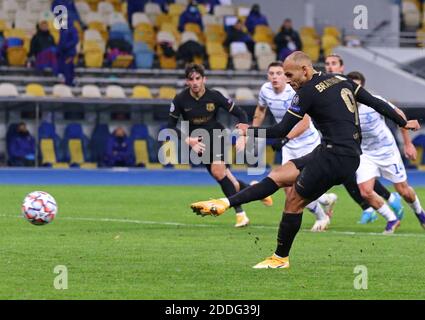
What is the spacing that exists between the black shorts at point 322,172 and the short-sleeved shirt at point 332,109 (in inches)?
2.6

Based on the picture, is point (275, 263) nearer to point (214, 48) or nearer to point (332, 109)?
point (332, 109)

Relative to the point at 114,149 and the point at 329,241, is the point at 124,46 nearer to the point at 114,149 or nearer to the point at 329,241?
the point at 114,149

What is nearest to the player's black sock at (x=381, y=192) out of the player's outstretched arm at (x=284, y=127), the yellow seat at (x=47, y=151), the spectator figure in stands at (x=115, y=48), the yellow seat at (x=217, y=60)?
the player's outstretched arm at (x=284, y=127)

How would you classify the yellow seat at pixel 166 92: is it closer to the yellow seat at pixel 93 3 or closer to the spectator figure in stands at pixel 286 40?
the spectator figure in stands at pixel 286 40

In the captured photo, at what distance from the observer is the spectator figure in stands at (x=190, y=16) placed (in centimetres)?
3334

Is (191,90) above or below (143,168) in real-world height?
above

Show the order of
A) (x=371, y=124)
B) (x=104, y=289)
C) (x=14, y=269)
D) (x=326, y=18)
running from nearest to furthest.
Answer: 1. (x=104, y=289)
2. (x=14, y=269)
3. (x=371, y=124)
4. (x=326, y=18)

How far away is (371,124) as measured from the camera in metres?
15.2

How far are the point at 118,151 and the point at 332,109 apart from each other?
18655 millimetres

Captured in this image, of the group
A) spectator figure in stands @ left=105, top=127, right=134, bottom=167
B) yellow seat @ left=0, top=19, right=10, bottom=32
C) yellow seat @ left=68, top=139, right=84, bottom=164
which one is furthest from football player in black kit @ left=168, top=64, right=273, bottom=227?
yellow seat @ left=0, top=19, right=10, bottom=32

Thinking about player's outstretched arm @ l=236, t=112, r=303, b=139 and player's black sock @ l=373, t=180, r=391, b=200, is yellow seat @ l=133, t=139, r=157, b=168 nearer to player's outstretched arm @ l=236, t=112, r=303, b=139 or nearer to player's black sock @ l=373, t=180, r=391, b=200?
player's black sock @ l=373, t=180, r=391, b=200

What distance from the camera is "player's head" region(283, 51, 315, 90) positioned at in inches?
404
